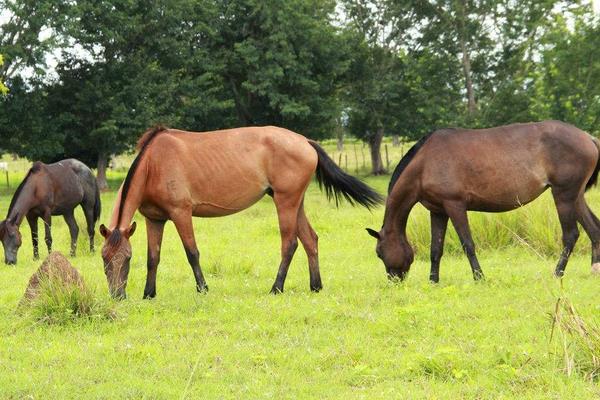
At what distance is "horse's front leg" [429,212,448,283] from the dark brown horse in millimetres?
7473

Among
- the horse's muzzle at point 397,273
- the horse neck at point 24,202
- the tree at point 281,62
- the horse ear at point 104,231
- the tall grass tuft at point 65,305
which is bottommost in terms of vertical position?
the horse's muzzle at point 397,273

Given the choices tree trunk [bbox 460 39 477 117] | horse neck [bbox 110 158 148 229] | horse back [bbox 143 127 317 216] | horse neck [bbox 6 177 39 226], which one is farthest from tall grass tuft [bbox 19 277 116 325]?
tree trunk [bbox 460 39 477 117]

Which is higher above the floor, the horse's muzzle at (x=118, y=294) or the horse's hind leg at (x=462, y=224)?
the horse's hind leg at (x=462, y=224)

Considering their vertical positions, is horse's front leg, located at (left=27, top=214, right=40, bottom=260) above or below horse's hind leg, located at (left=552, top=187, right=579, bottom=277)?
below

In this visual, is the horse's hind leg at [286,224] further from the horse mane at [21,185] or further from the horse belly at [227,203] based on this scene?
the horse mane at [21,185]

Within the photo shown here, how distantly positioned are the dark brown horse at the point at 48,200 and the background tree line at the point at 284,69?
17.7m

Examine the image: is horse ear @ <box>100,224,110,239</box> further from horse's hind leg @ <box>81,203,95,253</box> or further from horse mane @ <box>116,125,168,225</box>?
horse's hind leg @ <box>81,203,95,253</box>

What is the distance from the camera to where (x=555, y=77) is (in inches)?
1196

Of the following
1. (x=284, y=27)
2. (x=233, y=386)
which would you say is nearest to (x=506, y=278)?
(x=233, y=386)

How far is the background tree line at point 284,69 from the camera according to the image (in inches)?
1282

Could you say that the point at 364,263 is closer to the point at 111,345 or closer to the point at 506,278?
the point at 506,278

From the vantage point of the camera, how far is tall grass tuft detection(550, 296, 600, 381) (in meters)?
5.32

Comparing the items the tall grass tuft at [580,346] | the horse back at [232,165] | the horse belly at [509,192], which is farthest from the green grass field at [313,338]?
the horse back at [232,165]

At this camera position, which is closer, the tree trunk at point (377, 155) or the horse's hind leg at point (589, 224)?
the horse's hind leg at point (589, 224)
